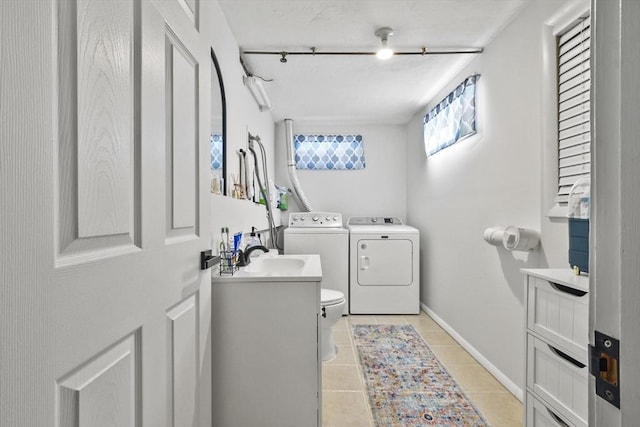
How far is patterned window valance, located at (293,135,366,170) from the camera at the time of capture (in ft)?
13.7

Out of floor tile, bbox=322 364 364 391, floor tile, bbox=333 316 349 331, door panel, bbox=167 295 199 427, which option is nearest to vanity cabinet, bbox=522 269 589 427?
floor tile, bbox=322 364 364 391

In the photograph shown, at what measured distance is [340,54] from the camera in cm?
237

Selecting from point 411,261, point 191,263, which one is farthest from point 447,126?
point 191,263

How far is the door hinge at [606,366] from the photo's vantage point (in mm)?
360

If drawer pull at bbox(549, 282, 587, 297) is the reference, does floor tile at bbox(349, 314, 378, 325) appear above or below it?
below

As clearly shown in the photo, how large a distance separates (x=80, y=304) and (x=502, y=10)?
238 centimetres

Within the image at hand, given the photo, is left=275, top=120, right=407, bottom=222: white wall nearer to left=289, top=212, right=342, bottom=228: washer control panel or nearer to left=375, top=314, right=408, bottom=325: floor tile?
left=289, top=212, right=342, bottom=228: washer control panel

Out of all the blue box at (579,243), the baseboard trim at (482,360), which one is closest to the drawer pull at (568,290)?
the blue box at (579,243)

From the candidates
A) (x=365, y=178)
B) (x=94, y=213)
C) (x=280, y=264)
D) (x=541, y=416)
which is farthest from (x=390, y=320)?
(x=94, y=213)

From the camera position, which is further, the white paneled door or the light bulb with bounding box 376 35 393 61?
the light bulb with bounding box 376 35 393 61

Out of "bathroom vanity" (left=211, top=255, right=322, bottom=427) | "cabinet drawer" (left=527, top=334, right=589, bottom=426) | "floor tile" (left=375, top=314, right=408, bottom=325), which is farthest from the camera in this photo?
"floor tile" (left=375, top=314, right=408, bottom=325)

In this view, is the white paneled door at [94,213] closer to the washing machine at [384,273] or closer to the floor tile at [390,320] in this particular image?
the floor tile at [390,320]

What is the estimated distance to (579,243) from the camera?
122 centimetres

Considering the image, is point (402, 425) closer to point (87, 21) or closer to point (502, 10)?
point (87, 21)
